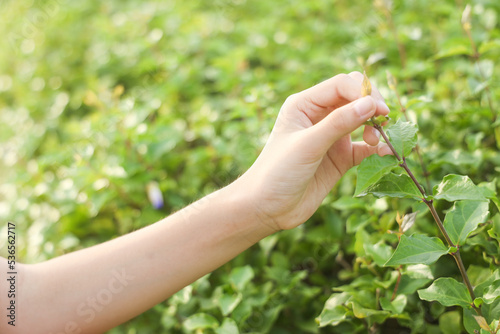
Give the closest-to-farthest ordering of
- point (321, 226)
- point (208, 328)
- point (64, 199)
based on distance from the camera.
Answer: point (208, 328) < point (321, 226) < point (64, 199)

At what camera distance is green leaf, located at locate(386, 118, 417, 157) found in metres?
1.04

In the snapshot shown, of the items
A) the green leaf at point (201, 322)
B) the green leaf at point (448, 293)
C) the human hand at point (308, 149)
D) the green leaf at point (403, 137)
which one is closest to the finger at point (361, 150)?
the human hand at point (308, 149)

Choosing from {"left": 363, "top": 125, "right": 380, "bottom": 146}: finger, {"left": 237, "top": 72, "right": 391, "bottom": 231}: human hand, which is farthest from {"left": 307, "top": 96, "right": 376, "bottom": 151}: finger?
{"left": 363, "top": 125, "right": 380, "bottom": 146}: finger

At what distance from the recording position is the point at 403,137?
1.05m

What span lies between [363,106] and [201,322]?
0.79 metres

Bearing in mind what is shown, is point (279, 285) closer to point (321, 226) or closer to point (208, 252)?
point (321, 226)

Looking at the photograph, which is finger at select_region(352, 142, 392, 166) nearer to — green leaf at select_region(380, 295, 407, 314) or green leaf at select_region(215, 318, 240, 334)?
green leaf at select_region(380, 295, 407, 314)

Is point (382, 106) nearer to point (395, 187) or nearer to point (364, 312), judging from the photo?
point (395, 187)

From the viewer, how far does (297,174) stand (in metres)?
1.08

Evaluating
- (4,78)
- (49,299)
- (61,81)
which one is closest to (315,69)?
(49,299)

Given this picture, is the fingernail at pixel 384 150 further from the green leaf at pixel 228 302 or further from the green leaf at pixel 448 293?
the green leaf at pixel 228 302

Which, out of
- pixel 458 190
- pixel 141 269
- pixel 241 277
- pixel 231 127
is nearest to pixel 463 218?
pixel 458 190

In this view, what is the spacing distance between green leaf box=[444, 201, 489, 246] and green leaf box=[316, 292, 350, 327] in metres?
0.34

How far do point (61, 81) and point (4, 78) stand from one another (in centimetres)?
90
